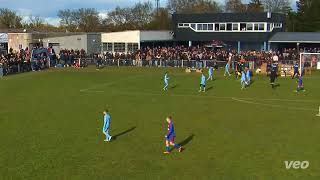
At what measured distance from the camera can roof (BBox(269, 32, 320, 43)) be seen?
68.7 meters

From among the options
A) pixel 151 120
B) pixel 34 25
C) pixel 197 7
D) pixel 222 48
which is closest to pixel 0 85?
pixel 151 120

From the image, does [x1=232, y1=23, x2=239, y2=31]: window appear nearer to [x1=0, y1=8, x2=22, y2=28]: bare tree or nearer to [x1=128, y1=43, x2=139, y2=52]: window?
[x1=128, y1=43, x2=139, y2=52]: window

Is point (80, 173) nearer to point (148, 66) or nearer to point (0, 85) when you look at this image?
point (0, 85)

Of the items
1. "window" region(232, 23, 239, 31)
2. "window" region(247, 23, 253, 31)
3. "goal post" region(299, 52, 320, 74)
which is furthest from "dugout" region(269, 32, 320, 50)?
"goal post" region(299, 52, 320, 74)

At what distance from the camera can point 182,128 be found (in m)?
26.0

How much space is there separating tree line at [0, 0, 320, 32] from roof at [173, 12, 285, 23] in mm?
22669

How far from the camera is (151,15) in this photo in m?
114

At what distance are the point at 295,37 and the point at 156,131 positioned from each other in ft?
165

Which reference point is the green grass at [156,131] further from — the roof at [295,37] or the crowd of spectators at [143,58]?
the roof at [295,37]

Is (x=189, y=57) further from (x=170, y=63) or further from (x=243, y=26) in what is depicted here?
(x=243, y=26)

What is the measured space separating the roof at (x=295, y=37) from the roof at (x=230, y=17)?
259 centimetres

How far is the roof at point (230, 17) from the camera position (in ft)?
235

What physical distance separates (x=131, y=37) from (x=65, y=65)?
15.2m

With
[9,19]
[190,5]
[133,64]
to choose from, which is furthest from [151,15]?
[133,64]
